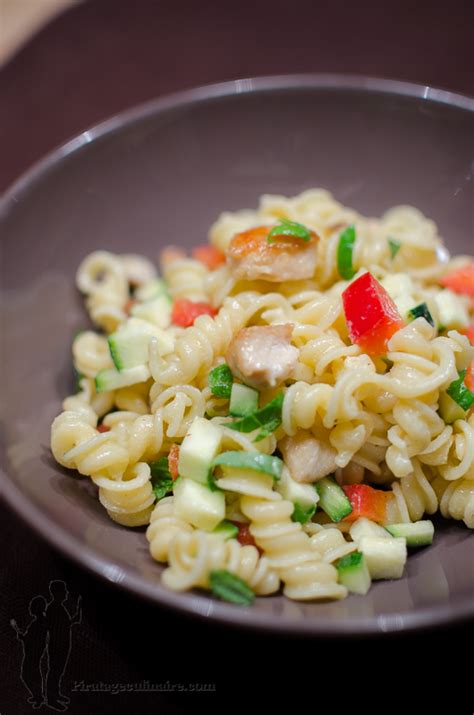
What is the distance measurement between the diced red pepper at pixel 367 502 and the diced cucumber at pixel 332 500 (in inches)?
1.3

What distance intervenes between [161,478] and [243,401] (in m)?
0.44

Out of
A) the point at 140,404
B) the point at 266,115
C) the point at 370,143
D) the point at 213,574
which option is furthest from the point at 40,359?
the point at 370,143

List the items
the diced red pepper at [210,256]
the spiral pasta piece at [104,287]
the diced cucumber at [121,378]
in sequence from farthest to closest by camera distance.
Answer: the diced red pepper at [210,256] → the spiral pasta piece at [104,287] → the diced cucumber at [121,378]

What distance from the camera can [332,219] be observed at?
3426 millimetres

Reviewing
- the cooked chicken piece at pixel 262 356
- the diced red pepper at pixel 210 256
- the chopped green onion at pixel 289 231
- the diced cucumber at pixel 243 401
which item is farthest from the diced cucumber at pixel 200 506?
the diced red pepper at pixel 210 256

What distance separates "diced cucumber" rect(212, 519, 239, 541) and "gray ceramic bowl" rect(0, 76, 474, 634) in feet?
2.73

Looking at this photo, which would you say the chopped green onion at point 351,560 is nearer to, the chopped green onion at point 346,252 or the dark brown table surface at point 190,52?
the chopped green onion at point 346,252

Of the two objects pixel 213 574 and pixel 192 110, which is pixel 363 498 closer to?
pixel 213 574

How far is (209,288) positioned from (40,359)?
0.81 metres

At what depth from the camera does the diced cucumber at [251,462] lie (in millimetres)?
2421

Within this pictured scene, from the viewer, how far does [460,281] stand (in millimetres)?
3326

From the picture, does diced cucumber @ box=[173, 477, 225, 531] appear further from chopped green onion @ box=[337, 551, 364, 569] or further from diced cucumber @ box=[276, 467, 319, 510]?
chopped green onion @ box=[337, 551, 364, 569]

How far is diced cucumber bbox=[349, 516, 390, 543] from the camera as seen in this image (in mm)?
2531

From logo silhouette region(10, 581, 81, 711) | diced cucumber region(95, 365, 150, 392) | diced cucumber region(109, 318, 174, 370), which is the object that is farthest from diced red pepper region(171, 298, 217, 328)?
logo silhouette region(10, 581, 81, 711)
